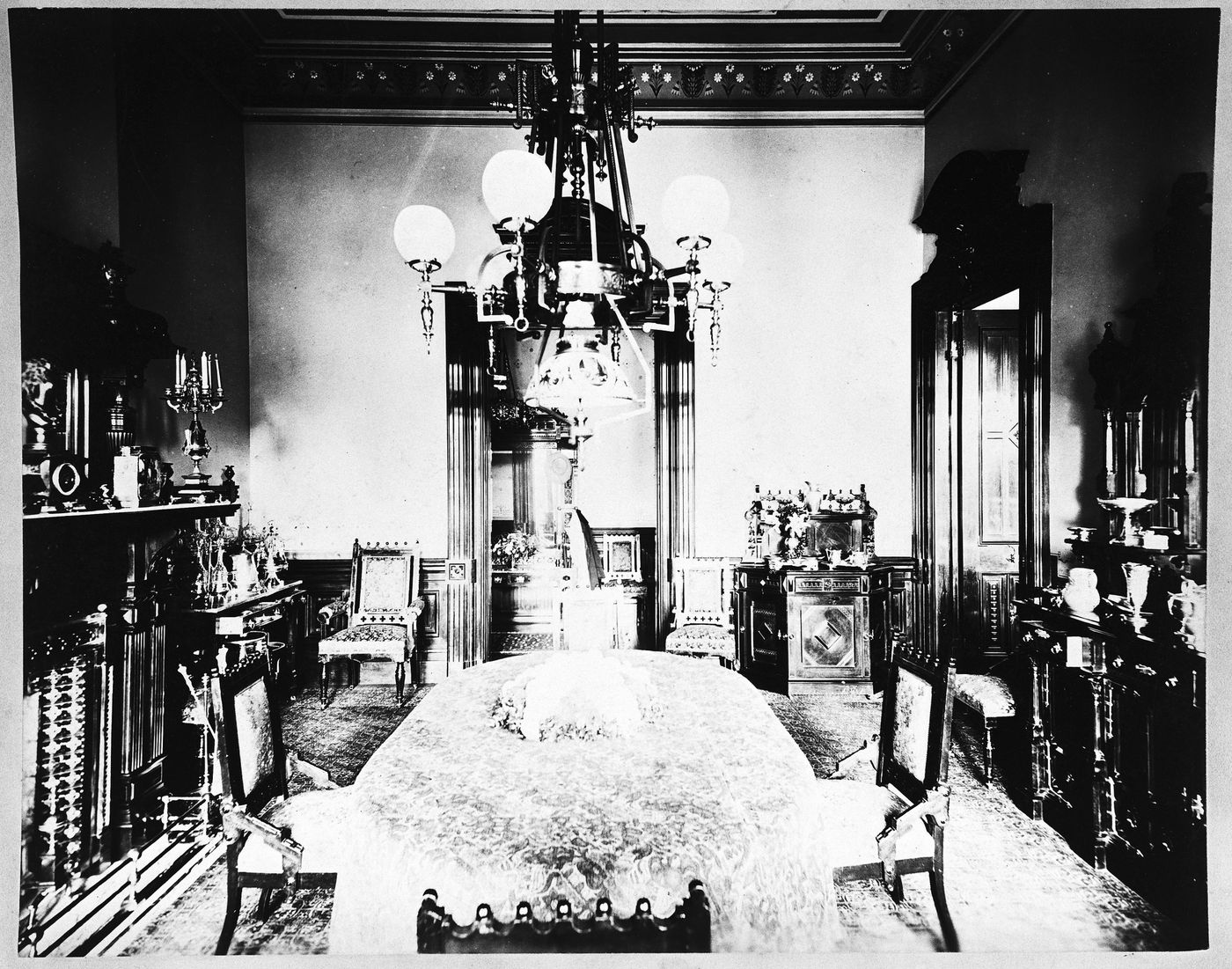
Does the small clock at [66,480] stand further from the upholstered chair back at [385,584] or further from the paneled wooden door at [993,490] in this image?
the paneled wooden door at [993,490]

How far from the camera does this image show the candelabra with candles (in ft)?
8.45

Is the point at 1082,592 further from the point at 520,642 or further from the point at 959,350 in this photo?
the point at 520,642

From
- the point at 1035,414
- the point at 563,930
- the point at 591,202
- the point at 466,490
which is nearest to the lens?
the point at 563,930

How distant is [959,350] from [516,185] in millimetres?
2965

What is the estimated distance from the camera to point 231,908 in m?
1.59

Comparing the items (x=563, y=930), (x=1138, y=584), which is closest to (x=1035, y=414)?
(x=1138, y=584)

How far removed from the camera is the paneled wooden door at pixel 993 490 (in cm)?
389

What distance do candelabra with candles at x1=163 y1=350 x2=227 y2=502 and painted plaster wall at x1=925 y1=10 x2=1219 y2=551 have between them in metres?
3.33

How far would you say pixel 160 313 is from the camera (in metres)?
2.42

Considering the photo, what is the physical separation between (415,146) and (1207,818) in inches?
158

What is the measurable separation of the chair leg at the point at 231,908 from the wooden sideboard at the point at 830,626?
2839 mm

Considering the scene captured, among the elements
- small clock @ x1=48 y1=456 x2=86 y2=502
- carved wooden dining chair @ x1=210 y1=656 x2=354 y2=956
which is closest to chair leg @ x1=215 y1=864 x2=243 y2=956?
carved wooden dining chair @ x1=210 y1=656 x2=354 y2=956

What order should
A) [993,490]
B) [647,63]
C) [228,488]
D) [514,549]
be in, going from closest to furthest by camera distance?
[228,488]
[647,63]
[993,490]
[514,549]

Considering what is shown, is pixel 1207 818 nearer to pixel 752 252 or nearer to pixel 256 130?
pixel 752 252
